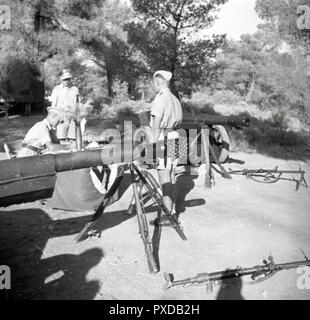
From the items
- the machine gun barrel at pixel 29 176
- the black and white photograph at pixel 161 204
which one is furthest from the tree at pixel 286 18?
the machine gun barrel at pixel 29 176

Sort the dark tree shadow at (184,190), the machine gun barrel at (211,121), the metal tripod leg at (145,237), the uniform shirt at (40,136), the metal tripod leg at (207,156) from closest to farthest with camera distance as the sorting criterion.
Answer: the metal tripod leg at (145,237) → the uniform shirt at (40,136) → the dark tree shadow at (184,190) → the metal tripod leg at (207,156) → the machine gun barrel at (211,121)

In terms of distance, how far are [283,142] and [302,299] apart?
938 cm

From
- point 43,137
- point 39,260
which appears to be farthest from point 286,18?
point 39,260

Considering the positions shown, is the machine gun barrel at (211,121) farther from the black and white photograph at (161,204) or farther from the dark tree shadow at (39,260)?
the dark tree shadow at (39,260)

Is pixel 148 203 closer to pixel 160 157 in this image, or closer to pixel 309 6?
pixel 160 157

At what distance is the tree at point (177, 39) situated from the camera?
477 inches

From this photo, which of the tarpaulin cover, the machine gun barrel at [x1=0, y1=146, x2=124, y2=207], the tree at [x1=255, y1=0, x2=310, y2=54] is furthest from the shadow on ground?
the tree at [x1=255, y1=0, x2=310, y2=54]

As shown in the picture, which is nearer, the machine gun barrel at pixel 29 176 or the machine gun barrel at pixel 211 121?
the machine gun barrel at pixel 29 176

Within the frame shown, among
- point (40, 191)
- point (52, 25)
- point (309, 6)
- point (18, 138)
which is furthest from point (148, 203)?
point (52, 25)

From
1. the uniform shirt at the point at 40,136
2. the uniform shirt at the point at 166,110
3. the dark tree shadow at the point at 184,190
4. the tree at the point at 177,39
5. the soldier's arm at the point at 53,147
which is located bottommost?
the dark tree shadow at the point at 184,190

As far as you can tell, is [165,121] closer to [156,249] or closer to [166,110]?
[166,110]

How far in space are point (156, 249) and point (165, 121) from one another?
1.66m

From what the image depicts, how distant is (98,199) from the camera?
18.0 feet

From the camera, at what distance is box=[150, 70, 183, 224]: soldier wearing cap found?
469cm
